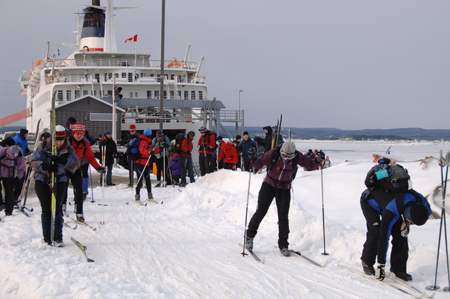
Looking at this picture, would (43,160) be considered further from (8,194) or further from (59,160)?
(8,194)

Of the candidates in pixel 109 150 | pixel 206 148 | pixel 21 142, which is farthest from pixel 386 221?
pixel 109 150

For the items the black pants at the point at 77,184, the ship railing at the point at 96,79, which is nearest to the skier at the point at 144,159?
the black pants at the point at 77,184

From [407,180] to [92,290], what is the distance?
3.68 metres

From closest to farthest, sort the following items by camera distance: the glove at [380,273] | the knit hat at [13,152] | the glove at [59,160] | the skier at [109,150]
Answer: the glove at [380,273] → the glove at [59,160] → the knit hat at [13,152] → the skier at [109,150]

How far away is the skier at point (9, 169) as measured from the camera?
7.29 metres

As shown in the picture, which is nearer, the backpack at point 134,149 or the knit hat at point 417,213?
the knit hat at point 417,213

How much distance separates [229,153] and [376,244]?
33.7 feet

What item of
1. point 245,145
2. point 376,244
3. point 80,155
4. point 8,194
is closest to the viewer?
point 376,244

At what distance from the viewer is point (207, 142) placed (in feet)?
44.0

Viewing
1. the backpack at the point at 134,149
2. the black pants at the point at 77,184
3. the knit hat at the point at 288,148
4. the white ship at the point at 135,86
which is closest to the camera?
the knit hat at the point at 288,148

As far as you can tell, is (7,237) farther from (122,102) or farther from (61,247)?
(122,102)

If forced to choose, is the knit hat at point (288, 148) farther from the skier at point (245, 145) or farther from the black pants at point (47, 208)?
the skier at point (245, 145)

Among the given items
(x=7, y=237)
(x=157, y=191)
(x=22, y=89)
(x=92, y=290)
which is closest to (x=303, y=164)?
(x=92, y=290)

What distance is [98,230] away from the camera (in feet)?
21.9
